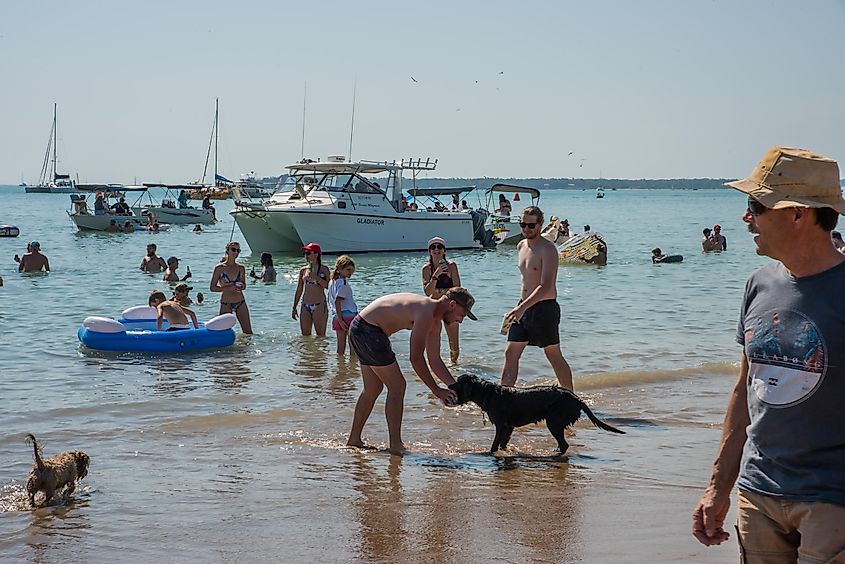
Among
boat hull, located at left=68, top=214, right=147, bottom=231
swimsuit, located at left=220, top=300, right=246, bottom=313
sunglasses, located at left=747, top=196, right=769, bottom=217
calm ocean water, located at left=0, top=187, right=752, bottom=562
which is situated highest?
sunglasses, located at left=747, top=196, right=769, bottom=217

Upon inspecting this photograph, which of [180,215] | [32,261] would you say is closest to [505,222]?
[32,261]

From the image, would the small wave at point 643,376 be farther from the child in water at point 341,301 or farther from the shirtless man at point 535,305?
the child in water at point 341,301

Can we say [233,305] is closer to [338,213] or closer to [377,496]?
[377,496]

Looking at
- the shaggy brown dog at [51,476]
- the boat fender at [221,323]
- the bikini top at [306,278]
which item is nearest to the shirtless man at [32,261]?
the boat fender at [221,323]

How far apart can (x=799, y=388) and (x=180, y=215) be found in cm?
5076

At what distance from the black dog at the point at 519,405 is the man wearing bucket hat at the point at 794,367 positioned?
4.10 metres

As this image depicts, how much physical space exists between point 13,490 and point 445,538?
298cm

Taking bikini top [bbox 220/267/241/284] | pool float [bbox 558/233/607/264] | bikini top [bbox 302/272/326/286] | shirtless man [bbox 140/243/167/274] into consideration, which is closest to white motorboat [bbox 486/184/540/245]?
pool float [bbox 558/233/607/264]

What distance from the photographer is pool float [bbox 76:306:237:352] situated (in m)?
11.8

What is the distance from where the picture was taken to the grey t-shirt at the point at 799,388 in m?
2.58

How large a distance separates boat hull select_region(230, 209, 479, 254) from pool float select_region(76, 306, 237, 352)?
633 inches

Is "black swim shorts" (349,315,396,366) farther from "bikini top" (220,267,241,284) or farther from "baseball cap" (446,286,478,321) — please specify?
"bikini top" (220,267,241,284)

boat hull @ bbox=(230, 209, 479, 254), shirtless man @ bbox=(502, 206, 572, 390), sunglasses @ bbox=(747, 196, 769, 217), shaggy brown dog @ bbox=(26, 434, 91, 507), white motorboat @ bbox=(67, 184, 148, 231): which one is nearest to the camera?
sunglasses @ bbox=(747, 196, 769, 217)

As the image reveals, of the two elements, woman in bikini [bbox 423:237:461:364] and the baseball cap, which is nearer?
the baseball cap
